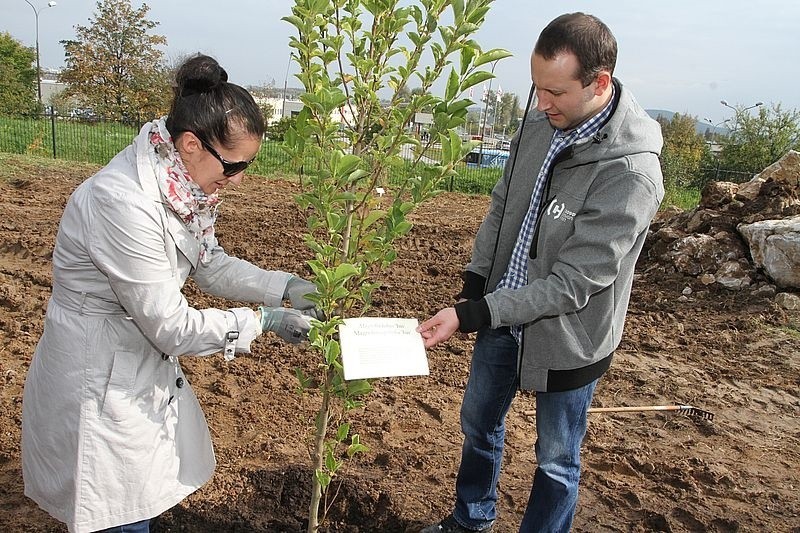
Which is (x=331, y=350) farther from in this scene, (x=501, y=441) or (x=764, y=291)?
(x=764, y=291)

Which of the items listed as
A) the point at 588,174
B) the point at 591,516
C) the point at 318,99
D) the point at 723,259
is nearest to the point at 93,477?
the point at 318,99

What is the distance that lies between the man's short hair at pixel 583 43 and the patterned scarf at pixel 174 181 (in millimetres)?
1092

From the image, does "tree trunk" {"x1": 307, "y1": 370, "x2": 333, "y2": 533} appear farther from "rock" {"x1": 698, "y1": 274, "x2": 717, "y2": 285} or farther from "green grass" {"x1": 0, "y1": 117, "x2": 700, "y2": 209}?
"green grass" {"x1": 0, "y1": 117, "x2": 700, "y2": 209}

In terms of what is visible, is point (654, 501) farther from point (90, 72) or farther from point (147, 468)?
point (90, 72)

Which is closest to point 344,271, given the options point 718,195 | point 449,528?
point 449,528

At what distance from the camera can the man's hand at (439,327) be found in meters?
2.05

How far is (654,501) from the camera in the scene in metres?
3.24

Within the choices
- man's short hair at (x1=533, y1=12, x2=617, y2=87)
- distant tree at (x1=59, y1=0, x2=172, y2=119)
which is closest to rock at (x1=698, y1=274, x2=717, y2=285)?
man's short hair at (x1=533, y1=12, x2=617, y2=87)

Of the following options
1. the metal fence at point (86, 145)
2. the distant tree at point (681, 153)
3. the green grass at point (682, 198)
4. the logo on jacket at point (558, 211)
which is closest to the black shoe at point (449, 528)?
the logo on jacket at point (558, 211)

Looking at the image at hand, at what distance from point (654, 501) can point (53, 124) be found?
1501 centimetres

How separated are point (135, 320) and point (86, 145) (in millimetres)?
15565

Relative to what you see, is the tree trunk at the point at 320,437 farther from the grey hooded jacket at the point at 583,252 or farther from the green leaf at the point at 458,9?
→ the green leaf at the point at 458,9

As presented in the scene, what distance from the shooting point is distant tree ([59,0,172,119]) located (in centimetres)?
2200

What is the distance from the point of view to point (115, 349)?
179cm
